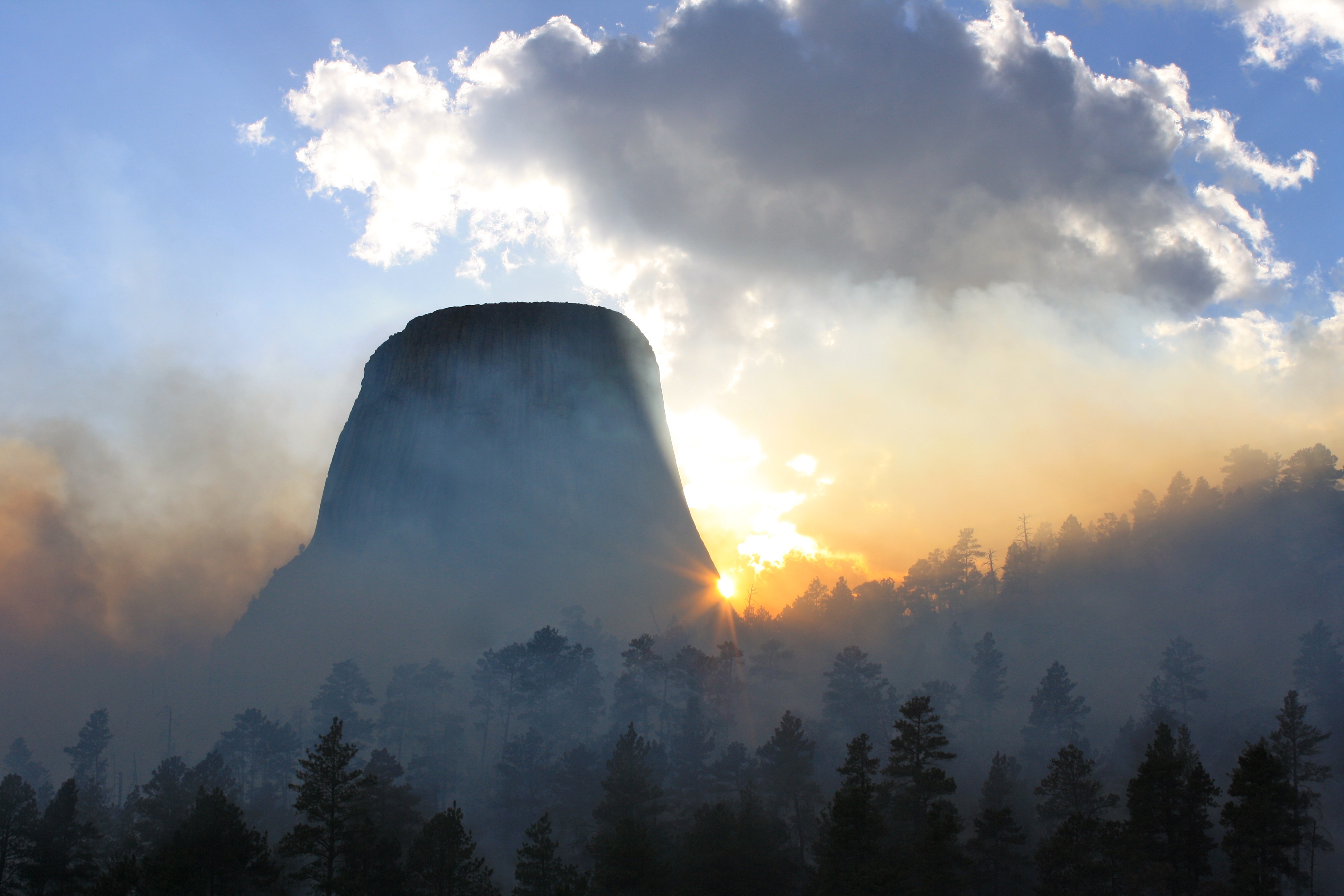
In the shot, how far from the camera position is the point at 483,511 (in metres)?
85.6

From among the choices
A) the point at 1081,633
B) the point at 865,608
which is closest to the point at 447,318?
the point at 865,608

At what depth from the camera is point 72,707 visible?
93.2m

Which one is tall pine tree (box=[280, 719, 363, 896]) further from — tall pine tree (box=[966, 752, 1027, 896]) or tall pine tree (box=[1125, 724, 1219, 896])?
tall pine tree (box=[1125, 724, 1219, 896])

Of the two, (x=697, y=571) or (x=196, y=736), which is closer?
(x=196, y=736)

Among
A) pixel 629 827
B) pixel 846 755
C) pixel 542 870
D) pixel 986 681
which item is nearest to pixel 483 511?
pixel 846 755

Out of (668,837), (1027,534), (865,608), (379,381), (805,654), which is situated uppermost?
(379,381)

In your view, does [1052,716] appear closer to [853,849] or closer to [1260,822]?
[1260,822]

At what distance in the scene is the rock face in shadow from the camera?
79.9m

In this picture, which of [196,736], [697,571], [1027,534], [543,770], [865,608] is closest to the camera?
[543,770]

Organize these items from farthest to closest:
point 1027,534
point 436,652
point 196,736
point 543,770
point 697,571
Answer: point 1027,534, point 697,571, point 436,652, point 196,736, point 543,770

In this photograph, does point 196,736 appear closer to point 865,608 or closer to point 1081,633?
point 865,608

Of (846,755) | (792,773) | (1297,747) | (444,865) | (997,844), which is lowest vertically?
(444,865)

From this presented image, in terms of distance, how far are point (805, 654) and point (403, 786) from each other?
5004 cm

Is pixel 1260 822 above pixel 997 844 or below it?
above
